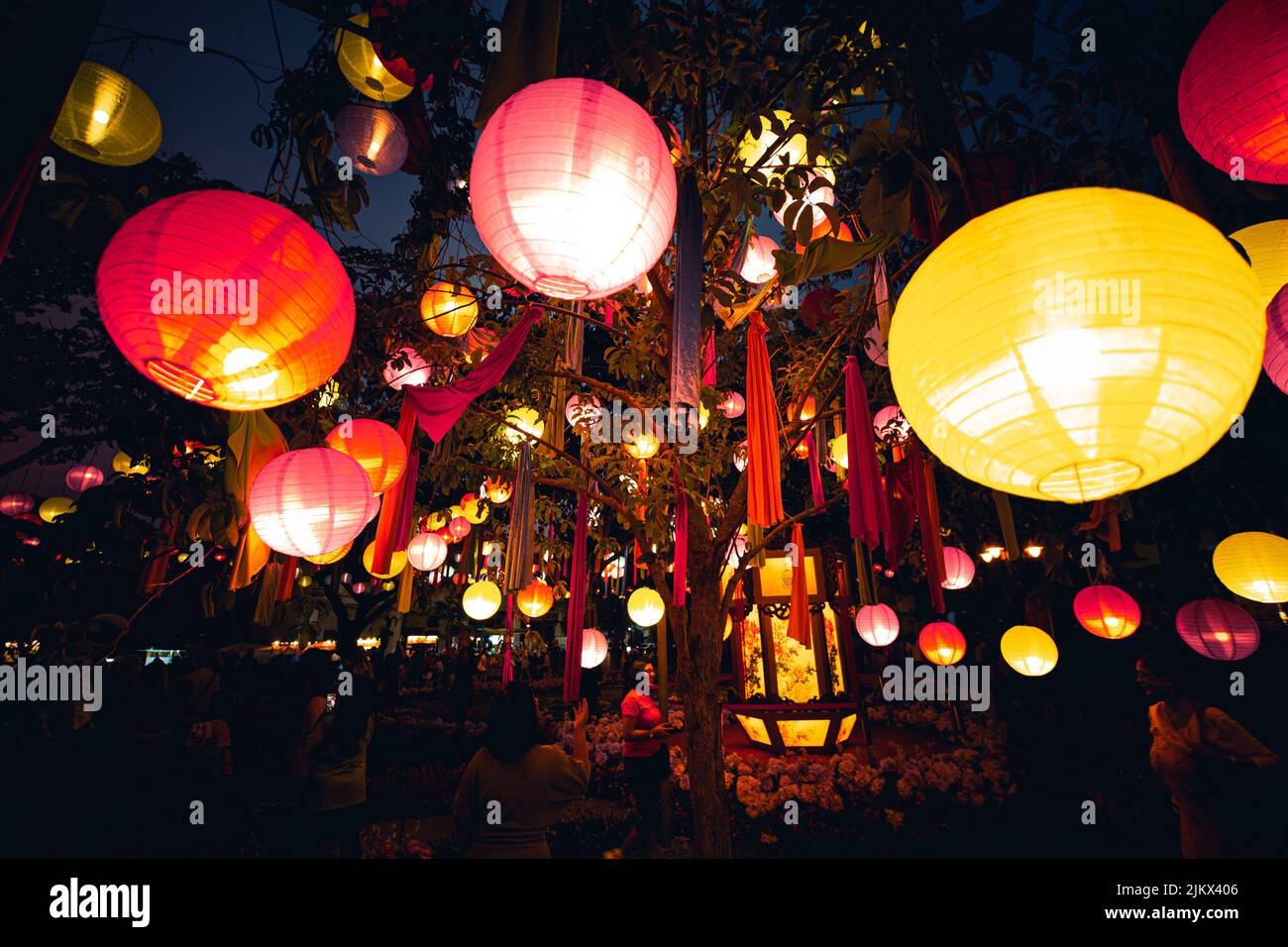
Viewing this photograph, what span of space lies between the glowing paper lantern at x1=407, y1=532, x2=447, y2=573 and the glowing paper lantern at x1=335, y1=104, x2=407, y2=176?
13.0ft

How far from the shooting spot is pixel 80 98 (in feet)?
8.21

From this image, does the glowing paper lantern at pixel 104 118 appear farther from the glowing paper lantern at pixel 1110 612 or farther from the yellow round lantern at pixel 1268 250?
the glowing paper lantern at pixel 1110 612

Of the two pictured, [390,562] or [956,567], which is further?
[956,567]

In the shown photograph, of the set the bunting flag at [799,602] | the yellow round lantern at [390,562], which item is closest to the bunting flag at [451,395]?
the yellow round lantern at [390,562]

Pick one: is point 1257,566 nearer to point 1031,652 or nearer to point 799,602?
point 1031,652

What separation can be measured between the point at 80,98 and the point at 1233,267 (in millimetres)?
4275

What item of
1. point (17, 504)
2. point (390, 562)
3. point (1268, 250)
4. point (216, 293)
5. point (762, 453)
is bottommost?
point (390, 562)

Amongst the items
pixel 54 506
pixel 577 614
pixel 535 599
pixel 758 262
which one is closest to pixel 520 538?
pixel 577 614

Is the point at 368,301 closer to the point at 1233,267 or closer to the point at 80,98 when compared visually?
the point at 80,98

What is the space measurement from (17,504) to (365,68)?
12.5 meters

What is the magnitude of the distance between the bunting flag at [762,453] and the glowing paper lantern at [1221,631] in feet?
14.4

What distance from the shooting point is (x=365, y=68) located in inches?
130

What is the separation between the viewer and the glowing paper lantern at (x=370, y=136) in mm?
3535

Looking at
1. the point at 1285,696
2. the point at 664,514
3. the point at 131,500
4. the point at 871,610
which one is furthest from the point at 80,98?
the point at 1285,696
